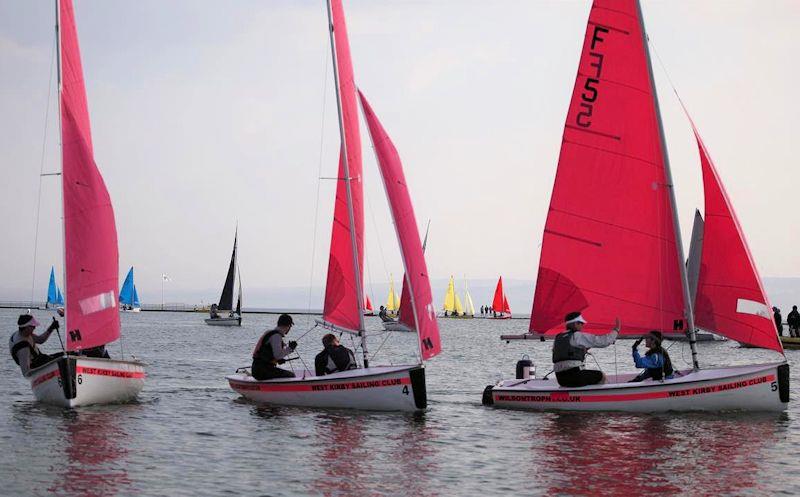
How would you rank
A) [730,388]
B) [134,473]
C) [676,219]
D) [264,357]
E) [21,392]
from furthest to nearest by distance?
[21,392]
[264,357]
[676,219]
[730,388]
[134,473]

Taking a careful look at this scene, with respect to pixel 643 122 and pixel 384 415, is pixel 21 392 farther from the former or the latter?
pixel 643 122

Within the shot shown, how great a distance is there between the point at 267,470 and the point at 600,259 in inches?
420

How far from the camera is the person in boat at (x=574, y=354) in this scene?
22.5m

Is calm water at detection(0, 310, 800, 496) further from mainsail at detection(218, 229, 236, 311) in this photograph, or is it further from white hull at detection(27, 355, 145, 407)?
mainsail at detection(218, 229, 236, 311)

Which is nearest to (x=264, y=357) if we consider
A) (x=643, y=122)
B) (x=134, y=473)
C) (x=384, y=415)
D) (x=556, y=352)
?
(x=384, y=415)

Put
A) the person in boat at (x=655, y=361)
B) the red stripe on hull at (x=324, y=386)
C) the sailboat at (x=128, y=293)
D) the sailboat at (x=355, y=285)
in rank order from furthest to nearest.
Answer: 1. the sailboat at (x=128, y=293)
2. the sailboat at (x=355, y=285)
3. the red stripe on hull at (x=324, y=386)
4. the person in boat at (x=655, y=361)

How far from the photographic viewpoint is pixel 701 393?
22078 millimetres

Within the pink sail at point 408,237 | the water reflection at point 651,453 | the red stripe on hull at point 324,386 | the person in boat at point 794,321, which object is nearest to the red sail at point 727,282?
the water reflection at point 651,453

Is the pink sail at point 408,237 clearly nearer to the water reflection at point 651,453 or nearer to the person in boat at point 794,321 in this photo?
the water reflection at point 651,453

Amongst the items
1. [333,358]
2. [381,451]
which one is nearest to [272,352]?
[333,358]

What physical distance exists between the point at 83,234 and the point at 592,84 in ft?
40.3

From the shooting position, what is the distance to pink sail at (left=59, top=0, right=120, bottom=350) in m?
23.3

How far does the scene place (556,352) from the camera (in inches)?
904

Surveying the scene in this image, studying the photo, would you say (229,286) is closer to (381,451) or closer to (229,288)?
(229,288)
